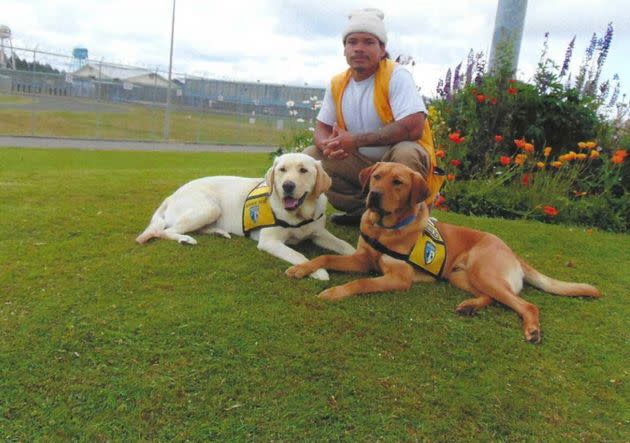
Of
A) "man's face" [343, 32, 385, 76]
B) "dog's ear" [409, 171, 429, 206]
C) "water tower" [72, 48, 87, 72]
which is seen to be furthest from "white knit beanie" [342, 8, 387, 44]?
"water tower" [72, 48, 87, 72]

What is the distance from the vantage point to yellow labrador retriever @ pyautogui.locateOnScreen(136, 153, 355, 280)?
431cm

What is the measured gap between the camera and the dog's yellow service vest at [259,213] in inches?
176

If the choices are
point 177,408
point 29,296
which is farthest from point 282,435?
point 29,296

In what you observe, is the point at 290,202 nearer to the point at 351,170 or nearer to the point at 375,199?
the point at 375,199

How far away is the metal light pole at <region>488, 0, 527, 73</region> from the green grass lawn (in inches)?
195

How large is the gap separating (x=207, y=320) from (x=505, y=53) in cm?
676

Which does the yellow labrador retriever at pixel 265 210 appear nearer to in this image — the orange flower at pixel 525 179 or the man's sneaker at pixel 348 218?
the man's sneaker at pixel 348 218

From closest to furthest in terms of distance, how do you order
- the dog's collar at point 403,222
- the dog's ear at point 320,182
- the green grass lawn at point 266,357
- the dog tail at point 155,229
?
the green grass lawn at point 266,357 < the dog's collar at point 403,222 < the dog's ear at point 320,182 < the dog tail at point 155,229

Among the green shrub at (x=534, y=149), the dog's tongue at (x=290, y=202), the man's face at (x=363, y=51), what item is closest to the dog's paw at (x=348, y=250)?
the dog's tongue at (x=290, y=202)

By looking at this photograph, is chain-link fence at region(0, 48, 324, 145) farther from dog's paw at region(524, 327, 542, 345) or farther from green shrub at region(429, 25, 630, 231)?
dog's paw at region(524, 327, 542, 345)

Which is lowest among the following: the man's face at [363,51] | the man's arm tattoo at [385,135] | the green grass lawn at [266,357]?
the green grass lawn at [266,357]

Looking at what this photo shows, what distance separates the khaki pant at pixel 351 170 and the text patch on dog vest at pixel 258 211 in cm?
84

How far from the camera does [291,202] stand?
14.1 ft

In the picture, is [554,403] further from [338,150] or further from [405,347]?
[338,150]
